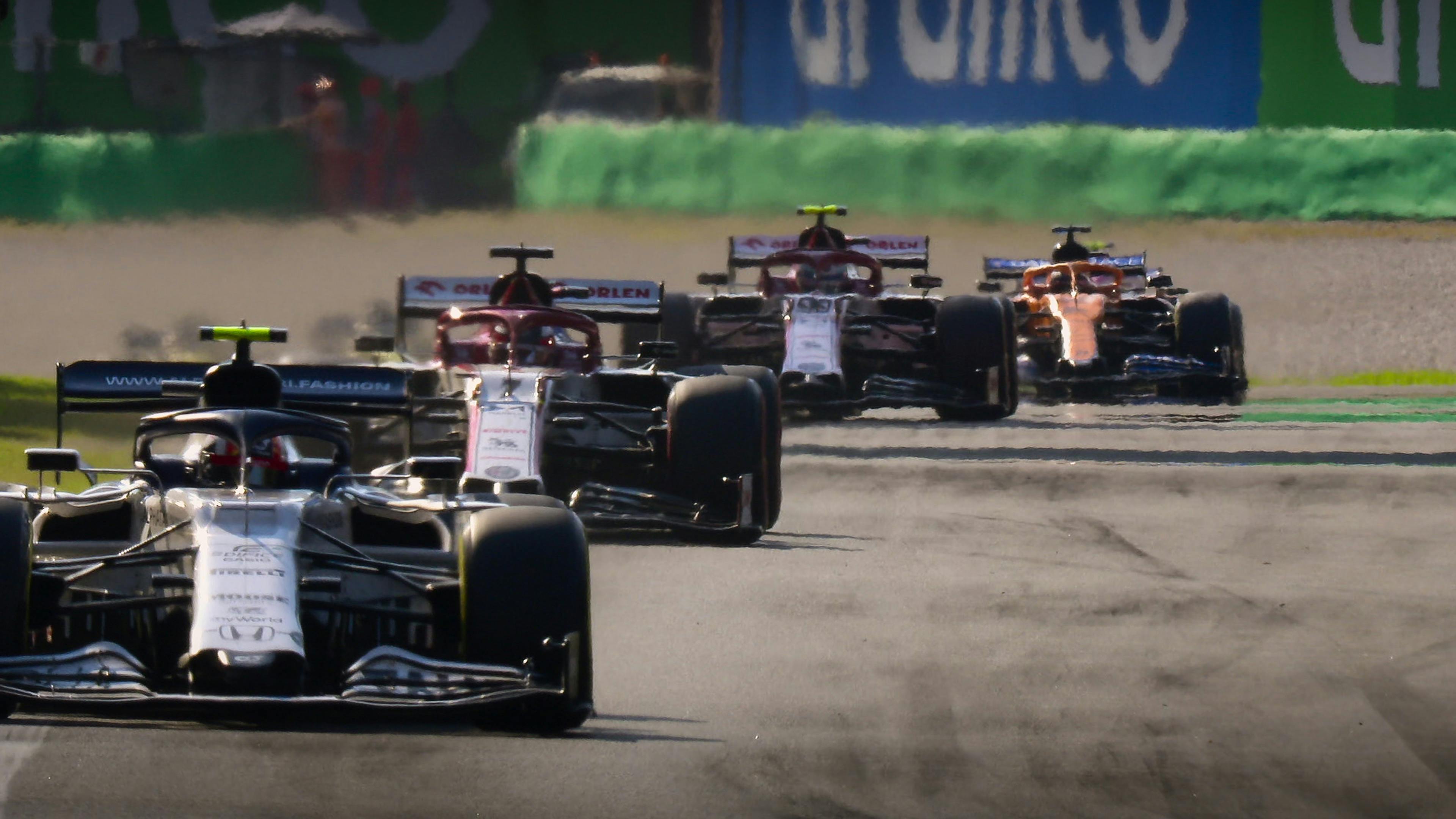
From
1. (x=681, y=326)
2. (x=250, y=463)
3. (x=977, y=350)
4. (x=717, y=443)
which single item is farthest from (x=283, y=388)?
(x=681, y=326)

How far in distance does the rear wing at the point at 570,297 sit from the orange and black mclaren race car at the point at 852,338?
2754 millimetres

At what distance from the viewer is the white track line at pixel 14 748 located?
7.69 m

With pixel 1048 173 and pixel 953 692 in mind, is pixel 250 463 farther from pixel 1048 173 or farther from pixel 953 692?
pixel 1048 173

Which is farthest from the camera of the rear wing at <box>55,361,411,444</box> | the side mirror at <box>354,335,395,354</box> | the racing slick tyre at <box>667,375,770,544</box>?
the side mirror at <box>354,335,395,354</box>

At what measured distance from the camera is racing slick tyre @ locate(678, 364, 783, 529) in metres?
13.8

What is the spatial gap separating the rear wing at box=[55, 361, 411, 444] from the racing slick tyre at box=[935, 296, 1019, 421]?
31.8ft

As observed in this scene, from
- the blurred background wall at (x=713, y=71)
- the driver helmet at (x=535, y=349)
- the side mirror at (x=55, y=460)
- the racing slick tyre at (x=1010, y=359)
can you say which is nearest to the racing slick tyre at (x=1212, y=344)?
the racing slick tyre at (x=1010, y=359)

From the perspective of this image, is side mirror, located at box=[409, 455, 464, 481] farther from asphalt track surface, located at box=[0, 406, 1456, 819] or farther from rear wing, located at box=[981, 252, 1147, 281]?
rear wing, located at box=[981, 252, 1147, 281]

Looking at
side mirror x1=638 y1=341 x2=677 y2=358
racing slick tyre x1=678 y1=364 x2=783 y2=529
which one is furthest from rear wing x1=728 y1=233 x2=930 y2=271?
racing slick tyre x1=678 y1=364 x2=783 y2=529

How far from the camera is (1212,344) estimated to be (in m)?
25.0

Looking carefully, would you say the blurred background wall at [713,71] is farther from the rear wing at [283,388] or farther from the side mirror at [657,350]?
the rear wing at [283,388]

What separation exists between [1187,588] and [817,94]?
100ft

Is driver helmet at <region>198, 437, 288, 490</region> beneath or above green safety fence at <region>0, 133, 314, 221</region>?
beneath

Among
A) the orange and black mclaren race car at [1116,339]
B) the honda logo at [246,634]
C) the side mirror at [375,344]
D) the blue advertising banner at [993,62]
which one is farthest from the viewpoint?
the blue advertising banner at [993,62]
